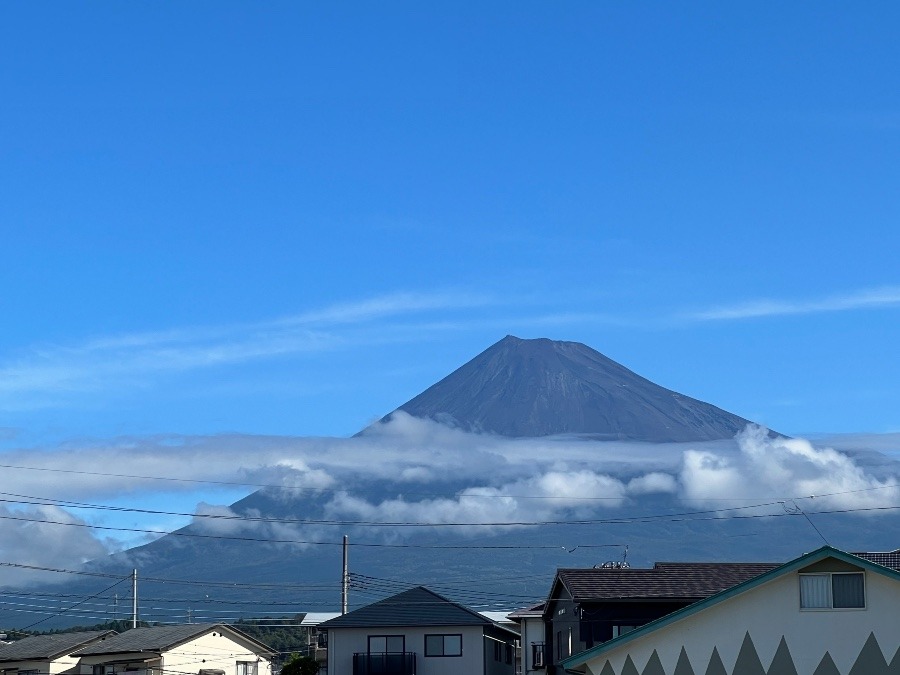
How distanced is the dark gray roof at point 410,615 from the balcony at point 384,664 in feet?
4.48

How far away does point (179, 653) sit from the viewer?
69000 millimetres

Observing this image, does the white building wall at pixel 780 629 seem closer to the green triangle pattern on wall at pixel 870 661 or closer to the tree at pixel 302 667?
the green triangle pattern on wall at pixel 870 661

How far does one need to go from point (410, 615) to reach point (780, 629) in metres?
33.5

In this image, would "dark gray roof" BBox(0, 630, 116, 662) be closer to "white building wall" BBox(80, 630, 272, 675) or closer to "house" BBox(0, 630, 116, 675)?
"house" BBox(0, 630, 116, 675)

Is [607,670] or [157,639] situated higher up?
[157,639]

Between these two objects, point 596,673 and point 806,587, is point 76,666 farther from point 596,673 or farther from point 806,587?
point 806,587

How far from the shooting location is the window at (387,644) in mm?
65812

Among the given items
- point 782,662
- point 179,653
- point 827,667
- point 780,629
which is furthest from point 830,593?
point 179,653

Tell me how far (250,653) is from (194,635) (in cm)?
493

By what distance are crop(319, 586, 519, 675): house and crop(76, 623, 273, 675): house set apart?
715 centimetres

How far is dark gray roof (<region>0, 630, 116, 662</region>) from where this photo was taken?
73.0m

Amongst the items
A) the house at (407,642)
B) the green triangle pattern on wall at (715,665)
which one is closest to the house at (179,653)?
the house at (407,642)

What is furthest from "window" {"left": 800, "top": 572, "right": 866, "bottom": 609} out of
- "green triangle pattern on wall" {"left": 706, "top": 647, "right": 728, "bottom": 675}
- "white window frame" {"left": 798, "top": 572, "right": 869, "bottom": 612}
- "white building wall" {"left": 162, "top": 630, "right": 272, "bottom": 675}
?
"white building wall" {"left": 162, "top": 630, "right": 272, "bottom": 675}

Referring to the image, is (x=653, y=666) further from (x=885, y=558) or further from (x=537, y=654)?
(x=537, y=654)
